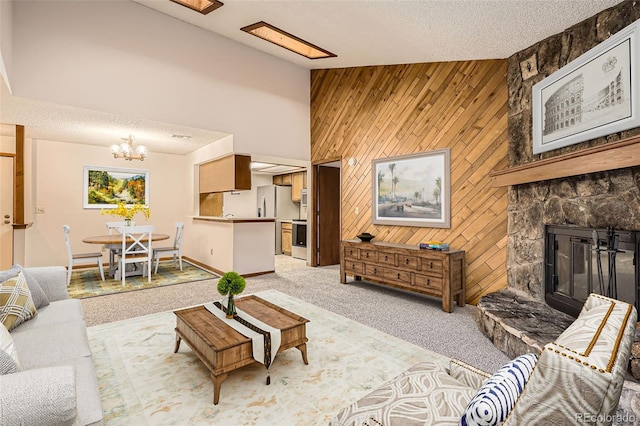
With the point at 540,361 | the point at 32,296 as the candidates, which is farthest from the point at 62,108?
the point at 540,361

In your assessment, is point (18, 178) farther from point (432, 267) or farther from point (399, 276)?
point (432, 267)

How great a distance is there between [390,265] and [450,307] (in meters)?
0.95

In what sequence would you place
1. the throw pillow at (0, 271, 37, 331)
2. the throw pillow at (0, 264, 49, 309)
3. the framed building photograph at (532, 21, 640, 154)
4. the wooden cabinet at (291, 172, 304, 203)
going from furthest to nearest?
the wooden cabinet at (291, 172, 304, 203) < the throw pillow at (0, 264, 49, 309) < the framed building photograph at (532, 21, 640, 154) < the throw pillow at (0, 271, 37, 331)

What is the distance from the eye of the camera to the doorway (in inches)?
258

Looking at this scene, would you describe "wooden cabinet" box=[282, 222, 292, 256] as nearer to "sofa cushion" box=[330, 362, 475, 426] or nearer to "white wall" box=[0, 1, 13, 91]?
"white wall" box=[0, 1, 13, 91]

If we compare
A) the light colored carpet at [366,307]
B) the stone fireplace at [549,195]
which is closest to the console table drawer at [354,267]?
the light colored carpet at [366,307]

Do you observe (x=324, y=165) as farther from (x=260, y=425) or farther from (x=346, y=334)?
(x=260, y=425)

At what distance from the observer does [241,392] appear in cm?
204

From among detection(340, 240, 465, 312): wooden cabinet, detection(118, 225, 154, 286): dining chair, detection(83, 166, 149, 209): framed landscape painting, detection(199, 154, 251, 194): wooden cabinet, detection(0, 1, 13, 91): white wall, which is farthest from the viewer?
detection(83, 166, 149, 209): framed landscape painting

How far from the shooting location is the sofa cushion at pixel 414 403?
1.16m

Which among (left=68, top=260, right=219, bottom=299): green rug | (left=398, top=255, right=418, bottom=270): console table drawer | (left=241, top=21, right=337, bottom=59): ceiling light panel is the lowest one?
(left=68, top=260, right=219, bottom=299): green rug

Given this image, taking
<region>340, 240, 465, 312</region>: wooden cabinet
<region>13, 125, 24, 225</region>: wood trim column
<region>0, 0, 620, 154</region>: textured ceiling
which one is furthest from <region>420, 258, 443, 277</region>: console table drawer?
<region>13, 125, 24, 225</region>: wood trim column

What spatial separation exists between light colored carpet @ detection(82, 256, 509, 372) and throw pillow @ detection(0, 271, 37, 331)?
130 cm

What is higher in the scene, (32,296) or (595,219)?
(595,219)
